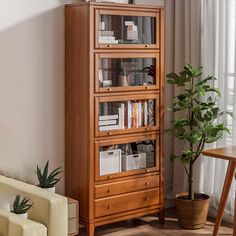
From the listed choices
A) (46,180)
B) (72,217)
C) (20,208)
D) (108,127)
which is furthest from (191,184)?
(20,208)

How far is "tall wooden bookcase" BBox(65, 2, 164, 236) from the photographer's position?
13.8 ft

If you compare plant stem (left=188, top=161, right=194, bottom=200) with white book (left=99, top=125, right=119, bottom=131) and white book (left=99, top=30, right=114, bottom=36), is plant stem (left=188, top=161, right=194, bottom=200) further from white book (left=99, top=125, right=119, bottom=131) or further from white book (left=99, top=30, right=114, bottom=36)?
white book (left=99, top=30, right=114, bottom=36)

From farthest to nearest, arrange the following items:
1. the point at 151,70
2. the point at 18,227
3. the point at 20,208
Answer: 1. the point at 151,70
2. the point at 20,208
3. the point at 18,227

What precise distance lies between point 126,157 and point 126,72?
67cm

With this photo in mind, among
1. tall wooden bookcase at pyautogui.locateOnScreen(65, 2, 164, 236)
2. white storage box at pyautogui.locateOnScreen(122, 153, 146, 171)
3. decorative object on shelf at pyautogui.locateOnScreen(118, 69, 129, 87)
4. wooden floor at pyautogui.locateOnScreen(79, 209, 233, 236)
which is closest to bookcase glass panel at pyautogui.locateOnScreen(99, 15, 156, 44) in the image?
tall wooden bookcase at pyautogui.locateOnScreen(65, 2, 164, 236)

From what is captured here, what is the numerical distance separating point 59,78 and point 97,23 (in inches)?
21.8

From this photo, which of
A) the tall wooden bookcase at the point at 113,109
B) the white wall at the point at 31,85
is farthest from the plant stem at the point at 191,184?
the white wall at the point at 31,85

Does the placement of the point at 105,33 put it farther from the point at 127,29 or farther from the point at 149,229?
the point at 149,229

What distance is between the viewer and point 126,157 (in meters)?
4.51

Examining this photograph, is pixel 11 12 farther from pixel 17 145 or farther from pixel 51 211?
pixel 51 211

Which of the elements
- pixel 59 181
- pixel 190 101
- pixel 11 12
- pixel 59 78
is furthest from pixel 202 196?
pixel 11 12

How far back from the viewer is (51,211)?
3531 mm

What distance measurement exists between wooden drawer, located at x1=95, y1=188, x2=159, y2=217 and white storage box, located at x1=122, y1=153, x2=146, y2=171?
21 cm

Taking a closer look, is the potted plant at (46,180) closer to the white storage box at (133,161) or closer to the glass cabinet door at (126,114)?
the glass cabinet door at (126,114)
